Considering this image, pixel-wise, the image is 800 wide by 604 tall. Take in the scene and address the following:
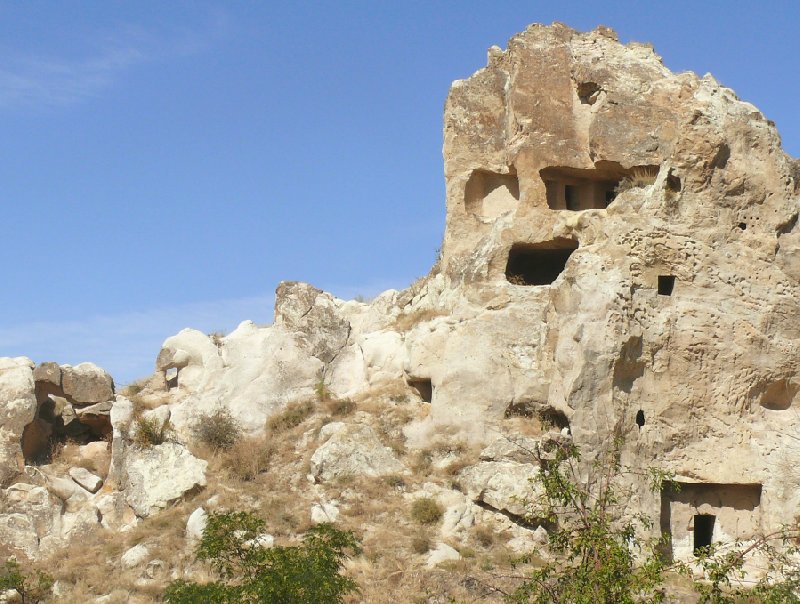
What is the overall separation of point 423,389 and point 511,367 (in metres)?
2.03

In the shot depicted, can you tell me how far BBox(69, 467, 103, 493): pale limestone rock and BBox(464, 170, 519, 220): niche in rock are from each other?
8748mm

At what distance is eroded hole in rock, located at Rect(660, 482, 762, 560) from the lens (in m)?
18.5

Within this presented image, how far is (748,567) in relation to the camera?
1809 centimetres

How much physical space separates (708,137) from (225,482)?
1006 centimetres

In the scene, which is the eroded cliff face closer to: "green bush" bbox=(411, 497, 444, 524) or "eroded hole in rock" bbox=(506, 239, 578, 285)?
"eroded hole in rock" bbox=(506, 239, 578, 285)

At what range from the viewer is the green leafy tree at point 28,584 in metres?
17.0

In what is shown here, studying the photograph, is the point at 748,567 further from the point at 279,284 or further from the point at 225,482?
the point at 279,284

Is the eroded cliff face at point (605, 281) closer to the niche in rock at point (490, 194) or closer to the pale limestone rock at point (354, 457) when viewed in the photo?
the niche in rock at point (490, 194)

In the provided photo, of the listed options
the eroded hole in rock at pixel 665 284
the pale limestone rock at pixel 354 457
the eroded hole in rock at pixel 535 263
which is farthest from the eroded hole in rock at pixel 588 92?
the pale limestone rock at pixel 354 457

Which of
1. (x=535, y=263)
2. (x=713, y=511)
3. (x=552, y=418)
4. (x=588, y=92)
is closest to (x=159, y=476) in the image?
(x=552, y=418)

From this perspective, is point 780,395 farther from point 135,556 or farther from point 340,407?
point 135,556

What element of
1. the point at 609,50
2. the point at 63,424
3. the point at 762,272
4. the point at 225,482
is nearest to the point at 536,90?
the point at 609,50

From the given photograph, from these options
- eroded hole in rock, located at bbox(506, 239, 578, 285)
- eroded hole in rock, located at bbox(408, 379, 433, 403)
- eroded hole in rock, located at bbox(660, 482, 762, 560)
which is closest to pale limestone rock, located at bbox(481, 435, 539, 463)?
eroded hole in rock, located at bbox(660, 482, 762, 560)

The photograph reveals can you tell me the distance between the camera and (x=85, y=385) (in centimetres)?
2384
